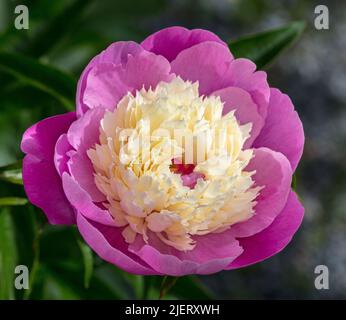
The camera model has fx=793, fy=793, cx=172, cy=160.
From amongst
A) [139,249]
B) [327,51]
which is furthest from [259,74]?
[327,51]

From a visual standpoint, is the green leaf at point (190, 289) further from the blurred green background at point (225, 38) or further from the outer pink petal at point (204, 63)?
the outer pink petal at point (204, 63)

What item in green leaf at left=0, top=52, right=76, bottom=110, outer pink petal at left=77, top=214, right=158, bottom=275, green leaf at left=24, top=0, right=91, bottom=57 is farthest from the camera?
green leaf at left=24, top=0, right=91, bottom=57

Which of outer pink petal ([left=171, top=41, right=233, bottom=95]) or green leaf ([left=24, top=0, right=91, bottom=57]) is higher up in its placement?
green leaf ([left=24, top=0, right=91, bottom=57])

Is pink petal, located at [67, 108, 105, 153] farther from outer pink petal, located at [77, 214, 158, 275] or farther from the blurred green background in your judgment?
the blurred green background

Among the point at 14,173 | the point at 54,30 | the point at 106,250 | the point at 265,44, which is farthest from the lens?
the point at 54,30

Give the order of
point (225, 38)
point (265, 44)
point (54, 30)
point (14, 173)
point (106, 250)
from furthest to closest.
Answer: point (225, 38)
point (54, 30)
point (265, 44)
point (14, 173)
point (106, 250)

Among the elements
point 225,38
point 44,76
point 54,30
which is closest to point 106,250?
point 44,76

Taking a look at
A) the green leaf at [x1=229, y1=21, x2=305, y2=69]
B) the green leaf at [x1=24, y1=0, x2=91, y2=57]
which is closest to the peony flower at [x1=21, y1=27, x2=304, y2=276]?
the green leaf at [x1=229, y1=21, x2=305, y2=69]

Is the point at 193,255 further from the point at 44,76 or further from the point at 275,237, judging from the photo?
the point at 44,76
